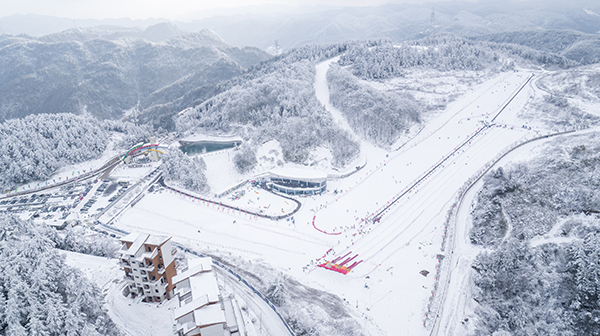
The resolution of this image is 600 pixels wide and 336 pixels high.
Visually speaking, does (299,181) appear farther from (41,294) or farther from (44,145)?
(44,145)

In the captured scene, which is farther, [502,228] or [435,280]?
[502,228]

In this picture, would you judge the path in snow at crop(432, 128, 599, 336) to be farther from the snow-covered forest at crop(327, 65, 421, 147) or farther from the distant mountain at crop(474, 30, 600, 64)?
the distant mountain at crop(474, 30, 600, 64)

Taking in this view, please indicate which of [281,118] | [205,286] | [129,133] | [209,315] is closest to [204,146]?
[129,133]

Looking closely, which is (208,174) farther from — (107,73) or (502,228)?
(107,73)

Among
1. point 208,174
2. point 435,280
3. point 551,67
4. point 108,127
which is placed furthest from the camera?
point 551,67

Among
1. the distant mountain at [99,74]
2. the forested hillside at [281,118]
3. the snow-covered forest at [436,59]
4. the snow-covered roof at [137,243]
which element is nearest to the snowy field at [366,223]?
the forested hillside at [281,118]

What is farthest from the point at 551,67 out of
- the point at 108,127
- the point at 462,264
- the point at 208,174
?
the point at 108,127
